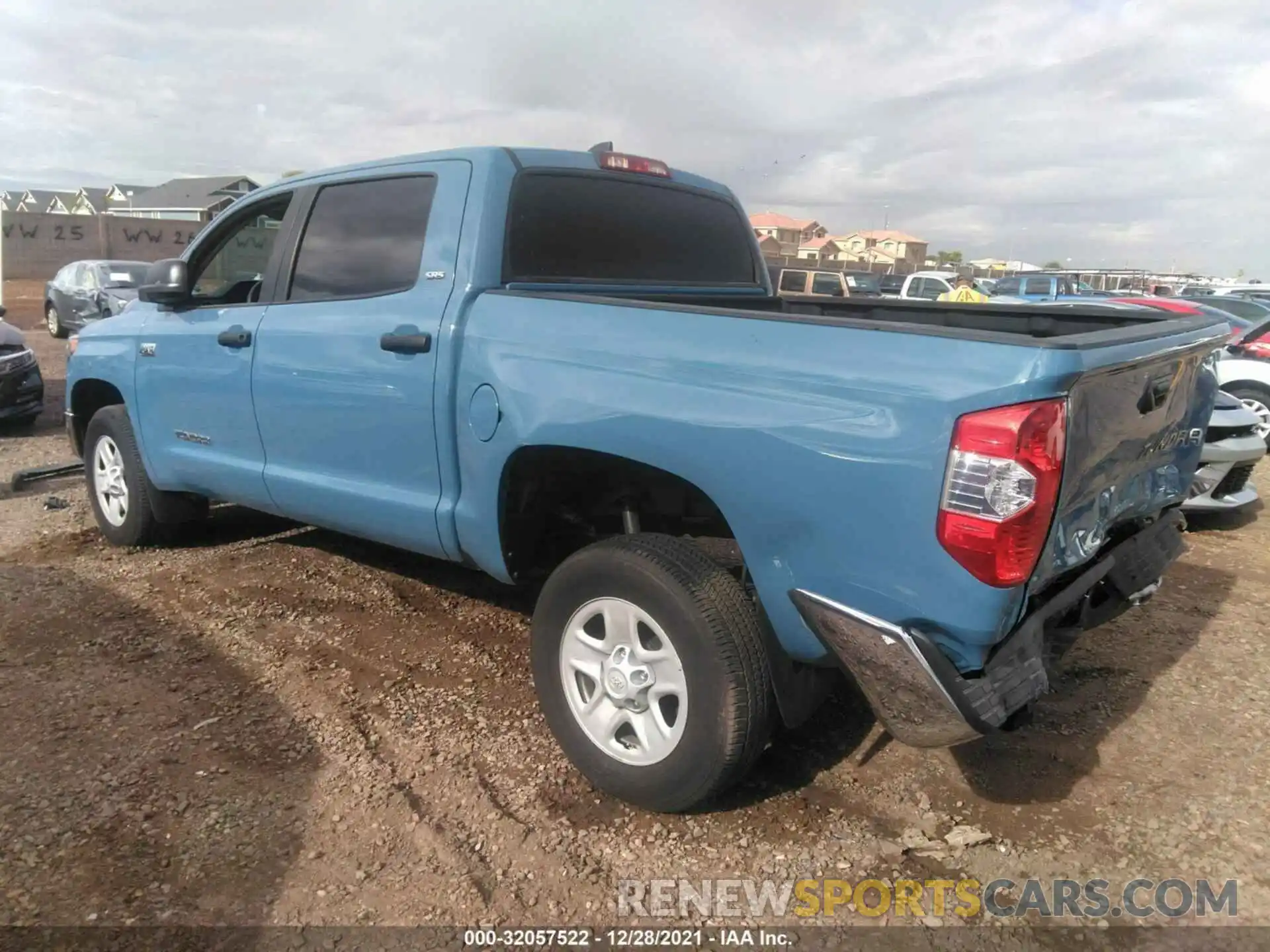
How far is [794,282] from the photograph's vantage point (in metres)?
20.3

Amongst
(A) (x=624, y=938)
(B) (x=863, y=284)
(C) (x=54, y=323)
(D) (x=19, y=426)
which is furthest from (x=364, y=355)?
(B) (x=863, y=284)

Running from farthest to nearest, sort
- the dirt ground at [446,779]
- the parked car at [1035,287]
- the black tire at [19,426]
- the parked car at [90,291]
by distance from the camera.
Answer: the parked car at [1035,287], the parked car at [90,291], the black tire at [19,426], the dirt ground at [446,779]

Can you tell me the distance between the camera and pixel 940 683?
7.07ft

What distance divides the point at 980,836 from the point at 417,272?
262 cm

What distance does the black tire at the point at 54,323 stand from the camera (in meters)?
16.7

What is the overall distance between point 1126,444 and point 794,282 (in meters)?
18.4

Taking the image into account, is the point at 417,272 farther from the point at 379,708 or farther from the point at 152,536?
the point at 152,536

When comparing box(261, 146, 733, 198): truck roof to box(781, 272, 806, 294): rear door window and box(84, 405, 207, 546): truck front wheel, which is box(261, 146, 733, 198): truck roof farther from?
box(781, 272, 806, 294): rear door window

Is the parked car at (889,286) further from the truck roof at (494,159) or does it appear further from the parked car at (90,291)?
the truck roof at (494,159)

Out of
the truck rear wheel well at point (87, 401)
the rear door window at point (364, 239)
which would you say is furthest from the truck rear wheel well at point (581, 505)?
the truck rear wheel well at point (87, 401)

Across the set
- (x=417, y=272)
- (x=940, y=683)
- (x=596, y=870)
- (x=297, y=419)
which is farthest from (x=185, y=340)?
(x=940, y=683)

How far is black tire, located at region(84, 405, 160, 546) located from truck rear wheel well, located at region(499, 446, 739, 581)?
2.62 m

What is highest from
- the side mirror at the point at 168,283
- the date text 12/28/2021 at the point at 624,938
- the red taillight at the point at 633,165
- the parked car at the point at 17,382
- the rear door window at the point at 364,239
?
the red taillight at the point at 633,165

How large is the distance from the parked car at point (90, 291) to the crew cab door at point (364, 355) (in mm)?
12057
